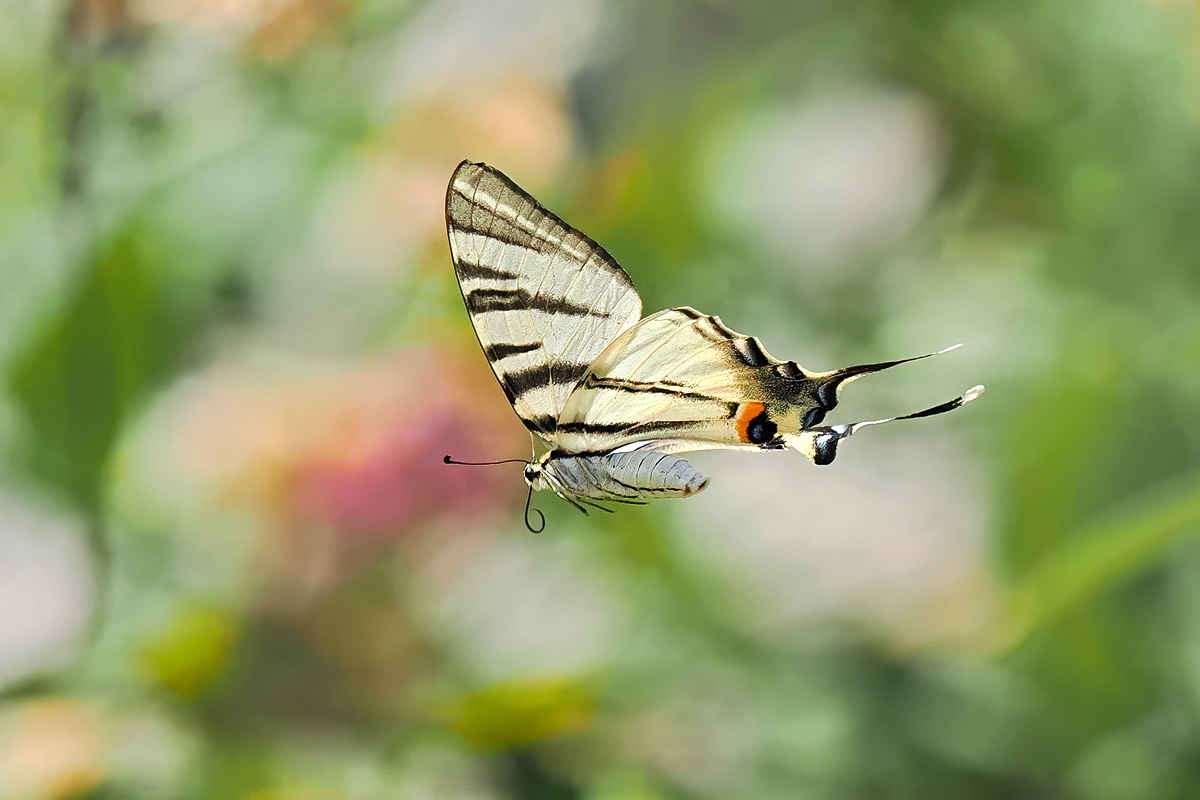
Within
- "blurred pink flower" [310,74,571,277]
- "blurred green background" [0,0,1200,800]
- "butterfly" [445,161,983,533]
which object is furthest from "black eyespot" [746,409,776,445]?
"blurred pink flower" [310,74,571,277]

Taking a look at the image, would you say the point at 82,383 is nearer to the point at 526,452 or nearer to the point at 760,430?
the point at 526,452

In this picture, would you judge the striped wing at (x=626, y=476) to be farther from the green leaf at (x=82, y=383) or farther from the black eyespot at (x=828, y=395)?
the green leaf at (x=82, y=383)

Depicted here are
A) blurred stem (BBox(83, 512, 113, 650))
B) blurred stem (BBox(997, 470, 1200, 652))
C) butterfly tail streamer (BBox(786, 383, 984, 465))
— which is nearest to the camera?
butterfly tail streamer (BBox(786, 383, 984, 465))

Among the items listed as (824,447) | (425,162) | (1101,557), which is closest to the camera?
(824,447)

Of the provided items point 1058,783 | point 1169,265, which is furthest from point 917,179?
point 1058,783

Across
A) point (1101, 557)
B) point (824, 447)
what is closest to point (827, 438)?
point (824, 447)

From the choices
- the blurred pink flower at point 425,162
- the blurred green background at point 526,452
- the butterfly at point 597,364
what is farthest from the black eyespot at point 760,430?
the blurred pink flower at point 425,162

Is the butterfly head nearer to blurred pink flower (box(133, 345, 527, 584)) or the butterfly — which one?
the butterfly
